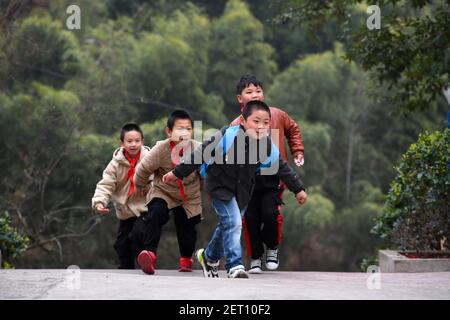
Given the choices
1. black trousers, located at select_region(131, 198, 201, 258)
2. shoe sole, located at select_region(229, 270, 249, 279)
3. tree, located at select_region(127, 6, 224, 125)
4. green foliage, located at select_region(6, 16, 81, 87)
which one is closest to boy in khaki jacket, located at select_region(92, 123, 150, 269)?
black trousers, located at select_region(131, 198, 201, 258)

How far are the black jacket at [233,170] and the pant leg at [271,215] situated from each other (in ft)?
1.65

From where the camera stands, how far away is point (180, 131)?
8.22 meters

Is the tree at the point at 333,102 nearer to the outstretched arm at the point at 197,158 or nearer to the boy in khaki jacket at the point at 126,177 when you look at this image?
the boy in khaki jacket at the point at 126,177

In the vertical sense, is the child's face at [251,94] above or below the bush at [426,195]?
above

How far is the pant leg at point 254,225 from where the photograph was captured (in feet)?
27.4

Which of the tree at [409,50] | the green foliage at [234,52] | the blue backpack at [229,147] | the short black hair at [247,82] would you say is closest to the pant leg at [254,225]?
the blue backpack at [229,147]

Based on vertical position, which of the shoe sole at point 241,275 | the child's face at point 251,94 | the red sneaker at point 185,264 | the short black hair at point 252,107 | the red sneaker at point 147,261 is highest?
the child's face at point 251,94

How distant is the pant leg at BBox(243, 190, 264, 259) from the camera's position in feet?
27.4

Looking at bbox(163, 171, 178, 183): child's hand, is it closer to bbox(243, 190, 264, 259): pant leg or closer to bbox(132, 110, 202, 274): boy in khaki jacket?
bbox(132, 110, 202, 274): boy in khaki jacket

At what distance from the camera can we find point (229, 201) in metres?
7.60

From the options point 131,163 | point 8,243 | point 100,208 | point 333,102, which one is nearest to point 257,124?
point 100,208

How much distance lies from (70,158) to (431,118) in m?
15.0

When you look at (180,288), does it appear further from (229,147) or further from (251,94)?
(251,94)

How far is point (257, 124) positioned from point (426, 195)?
2528mm
